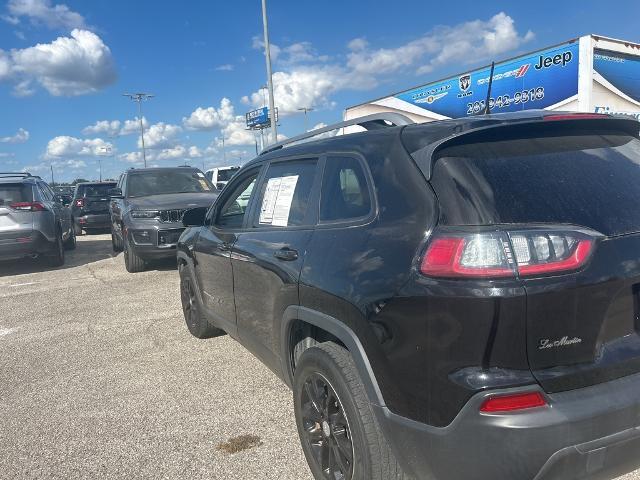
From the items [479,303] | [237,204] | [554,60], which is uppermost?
[554,60]

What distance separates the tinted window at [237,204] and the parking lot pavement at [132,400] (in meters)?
1.23

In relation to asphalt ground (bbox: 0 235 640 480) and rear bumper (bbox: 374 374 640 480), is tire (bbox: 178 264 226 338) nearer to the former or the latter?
asphalt ground (bbox: 0 235 640 480)

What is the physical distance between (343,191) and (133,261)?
6.91 meters

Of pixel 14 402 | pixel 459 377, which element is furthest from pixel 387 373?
pixel 14 402

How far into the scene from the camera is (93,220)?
1603cm

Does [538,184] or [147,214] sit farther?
[147,214]

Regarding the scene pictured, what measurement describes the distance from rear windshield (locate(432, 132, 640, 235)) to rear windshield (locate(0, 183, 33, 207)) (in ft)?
29.7

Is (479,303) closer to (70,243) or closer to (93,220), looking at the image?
(70,243)

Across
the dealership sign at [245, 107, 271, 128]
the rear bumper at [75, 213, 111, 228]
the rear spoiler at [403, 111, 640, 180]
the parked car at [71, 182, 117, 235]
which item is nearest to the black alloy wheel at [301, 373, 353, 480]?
the rear spoiler at [403, 111, 640, 180]

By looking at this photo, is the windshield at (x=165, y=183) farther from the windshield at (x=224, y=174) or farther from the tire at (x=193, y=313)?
the windshield at (x=224, y=174)

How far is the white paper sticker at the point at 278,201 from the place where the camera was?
305 cm

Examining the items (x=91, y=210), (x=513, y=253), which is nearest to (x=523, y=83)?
(x=513, y=253)

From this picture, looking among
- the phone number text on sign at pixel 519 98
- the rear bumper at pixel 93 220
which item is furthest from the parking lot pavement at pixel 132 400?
the rear bumper at pixel 93 220

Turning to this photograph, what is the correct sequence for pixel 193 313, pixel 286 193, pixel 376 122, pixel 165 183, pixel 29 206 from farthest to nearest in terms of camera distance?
pixel 165 183 < pixel 29 206 < pixel 193 313 < pixel 286 193 < pixel 376 122
